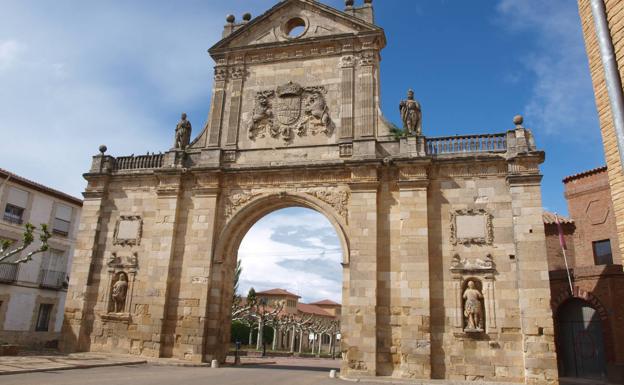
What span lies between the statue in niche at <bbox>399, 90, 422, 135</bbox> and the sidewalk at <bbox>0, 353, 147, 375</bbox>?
37.4ft

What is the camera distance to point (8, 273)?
2228cm

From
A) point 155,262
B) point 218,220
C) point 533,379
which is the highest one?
point 218,220

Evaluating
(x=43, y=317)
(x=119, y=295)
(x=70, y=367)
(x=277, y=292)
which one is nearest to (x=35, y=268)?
(x=43, y=317)

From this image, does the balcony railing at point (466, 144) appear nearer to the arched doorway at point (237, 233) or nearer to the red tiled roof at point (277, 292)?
the arched doorway at point (237, 233)

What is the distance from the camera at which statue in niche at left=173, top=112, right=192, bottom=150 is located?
709 inches

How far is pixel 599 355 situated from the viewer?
17.4 m

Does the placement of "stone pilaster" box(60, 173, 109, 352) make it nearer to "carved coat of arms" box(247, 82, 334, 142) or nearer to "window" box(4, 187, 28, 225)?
"carved coat of arms" box(247, 82, 334, 142)

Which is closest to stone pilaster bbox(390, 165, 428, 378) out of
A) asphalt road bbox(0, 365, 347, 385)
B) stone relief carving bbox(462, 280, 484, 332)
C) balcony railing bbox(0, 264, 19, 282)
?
stone relief carving bbox(462, 280, 484, 332)

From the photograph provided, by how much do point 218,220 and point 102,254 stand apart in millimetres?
4665

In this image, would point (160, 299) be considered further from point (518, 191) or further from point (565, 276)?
point (565, 276)

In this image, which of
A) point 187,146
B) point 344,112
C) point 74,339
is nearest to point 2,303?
point 74,339

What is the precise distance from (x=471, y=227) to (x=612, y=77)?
12.2 m

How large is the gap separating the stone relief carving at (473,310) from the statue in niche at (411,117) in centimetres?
543

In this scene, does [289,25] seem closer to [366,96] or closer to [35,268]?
[366,96]
